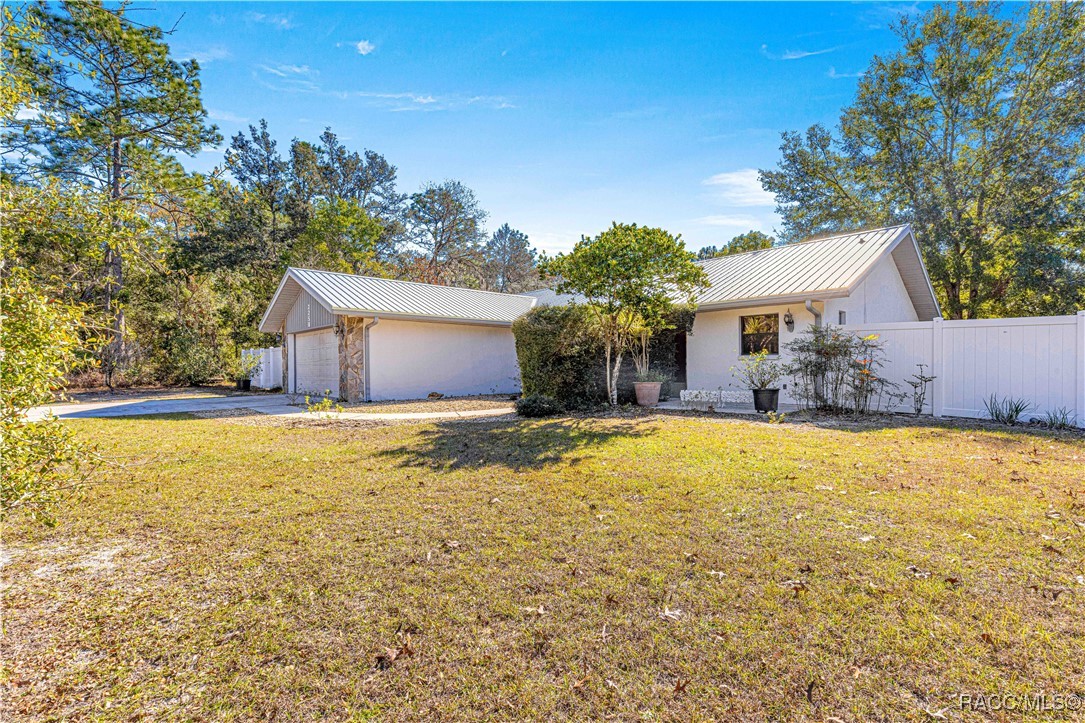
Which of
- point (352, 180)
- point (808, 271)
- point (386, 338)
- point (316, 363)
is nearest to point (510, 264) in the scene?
point (352, 180)

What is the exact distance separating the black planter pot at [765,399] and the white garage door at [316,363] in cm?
1145

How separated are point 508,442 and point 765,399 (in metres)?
6.03

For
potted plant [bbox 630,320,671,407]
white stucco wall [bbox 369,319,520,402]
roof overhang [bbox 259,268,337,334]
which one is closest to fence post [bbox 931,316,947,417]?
potted plant [bbox 630,320,671,407]

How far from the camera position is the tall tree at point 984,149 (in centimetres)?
1745

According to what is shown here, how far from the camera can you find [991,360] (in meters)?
8.72

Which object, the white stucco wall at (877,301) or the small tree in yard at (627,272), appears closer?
the small tree in yard at (627,272)

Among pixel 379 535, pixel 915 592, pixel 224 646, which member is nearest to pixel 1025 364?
pixel 915 592

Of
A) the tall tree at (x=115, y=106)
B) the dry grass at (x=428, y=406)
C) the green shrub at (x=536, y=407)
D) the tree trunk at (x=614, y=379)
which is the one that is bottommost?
the dry grass at (x=428, y=406)

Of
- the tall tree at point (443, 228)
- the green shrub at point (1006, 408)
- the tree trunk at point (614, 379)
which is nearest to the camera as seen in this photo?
the green shrub at point (1006, 408)

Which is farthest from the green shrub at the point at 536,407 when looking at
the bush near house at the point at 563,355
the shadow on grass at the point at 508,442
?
the shadow on grass at the point at 508,442

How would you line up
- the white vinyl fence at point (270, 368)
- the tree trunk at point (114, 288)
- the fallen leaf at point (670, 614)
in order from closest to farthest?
1. the fallen leaf at point (670, 614)
2. the tree trunk at point (114, 288)
3. the white vinyl fence at point (270, 368)

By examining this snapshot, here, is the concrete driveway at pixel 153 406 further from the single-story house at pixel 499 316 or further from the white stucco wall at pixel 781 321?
the white stucco wall at pixel 781 321

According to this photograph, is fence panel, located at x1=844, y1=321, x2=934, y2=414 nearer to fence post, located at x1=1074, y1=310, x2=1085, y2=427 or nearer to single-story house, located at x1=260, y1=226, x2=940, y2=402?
single-story house, located at x1=260, y1=226, x2=940, y2=402

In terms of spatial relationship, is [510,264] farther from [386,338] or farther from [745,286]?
[745,286]
